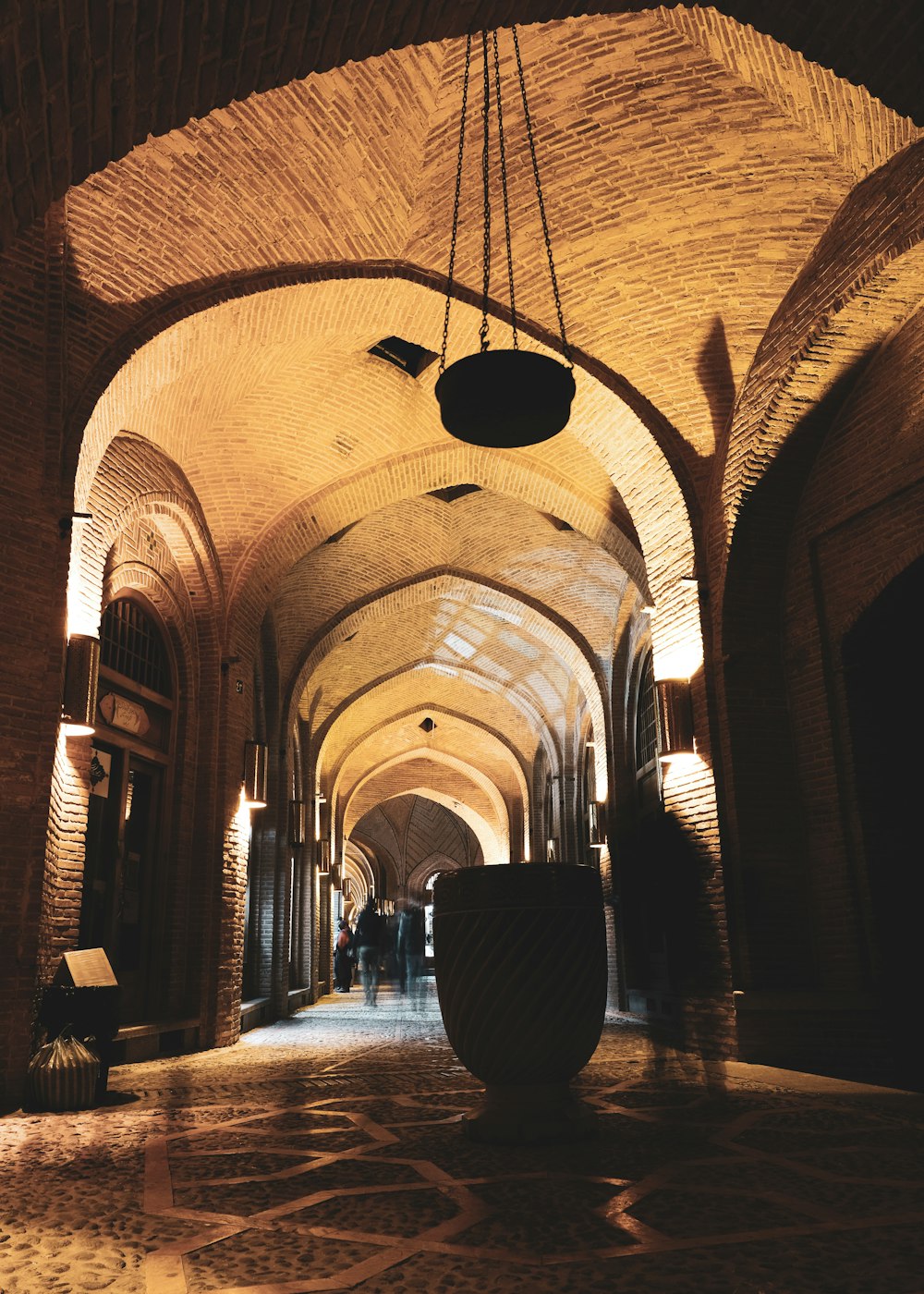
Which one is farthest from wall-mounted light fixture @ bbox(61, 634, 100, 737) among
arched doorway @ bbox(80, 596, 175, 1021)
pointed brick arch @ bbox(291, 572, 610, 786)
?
pointed brick arch @ bbox(291, 572, 610, 786)

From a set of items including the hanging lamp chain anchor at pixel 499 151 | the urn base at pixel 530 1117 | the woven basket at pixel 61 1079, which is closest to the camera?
the urn base at pixel 530 1117

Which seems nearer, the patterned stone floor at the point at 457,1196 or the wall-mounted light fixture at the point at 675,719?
the patterned stone floor at the point at 457,1196

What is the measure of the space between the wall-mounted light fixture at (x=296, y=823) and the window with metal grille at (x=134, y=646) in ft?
16.0

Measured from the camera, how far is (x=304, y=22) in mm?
3869

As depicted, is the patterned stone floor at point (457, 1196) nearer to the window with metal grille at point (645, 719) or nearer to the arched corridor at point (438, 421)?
the arched corridor at point (438, 421)

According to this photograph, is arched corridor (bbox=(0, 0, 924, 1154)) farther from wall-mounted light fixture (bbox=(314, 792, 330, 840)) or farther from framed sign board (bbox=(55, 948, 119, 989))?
wall-mounted light fixture (bbox=(314, 792, 330, 840))

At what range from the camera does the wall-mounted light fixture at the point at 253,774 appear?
973 cm

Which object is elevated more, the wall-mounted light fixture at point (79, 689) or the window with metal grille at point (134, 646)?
the window with metal grille at point (134, 646)

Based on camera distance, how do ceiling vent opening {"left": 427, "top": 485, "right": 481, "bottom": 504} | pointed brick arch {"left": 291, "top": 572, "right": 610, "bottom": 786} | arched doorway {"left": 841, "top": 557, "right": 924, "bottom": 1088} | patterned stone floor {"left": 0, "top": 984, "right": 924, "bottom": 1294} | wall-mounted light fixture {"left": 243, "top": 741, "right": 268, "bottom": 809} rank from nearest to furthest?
patterned stone floor {"left": 0, "top": 984, "right": 924, "bottom": 1294} < arched doorway {"left": 841, "top": 557, "right": 924, "bottom": 1088} < wall-mounted light fixture {"left": 243, "top": 741, "right": 268, "bottom": 809} < ceiling vent opening {"left": 427, "top": 485, "right": 481, "bottom": 504} < pointed brick arch {"left": 291, "top": 572, "right": 610, "bottom": 786}

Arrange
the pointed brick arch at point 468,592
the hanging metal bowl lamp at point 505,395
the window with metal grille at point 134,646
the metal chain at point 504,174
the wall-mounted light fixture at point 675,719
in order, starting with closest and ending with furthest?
the hanging metal bowl lamp at point 505,395 → the metal chain at point 504,174 → the wall-mounted light fixture at point 675,719 → the window with metal grille at point 134,646 → the pointed brick arch at point 468,592

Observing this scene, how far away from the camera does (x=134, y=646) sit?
8.62m

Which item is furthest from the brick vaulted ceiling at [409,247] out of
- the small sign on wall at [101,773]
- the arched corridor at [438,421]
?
the small sign on wall at [101,773]

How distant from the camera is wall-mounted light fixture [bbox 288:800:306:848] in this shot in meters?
13.6

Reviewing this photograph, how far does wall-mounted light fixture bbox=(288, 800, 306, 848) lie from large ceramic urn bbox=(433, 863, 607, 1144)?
9859mm
